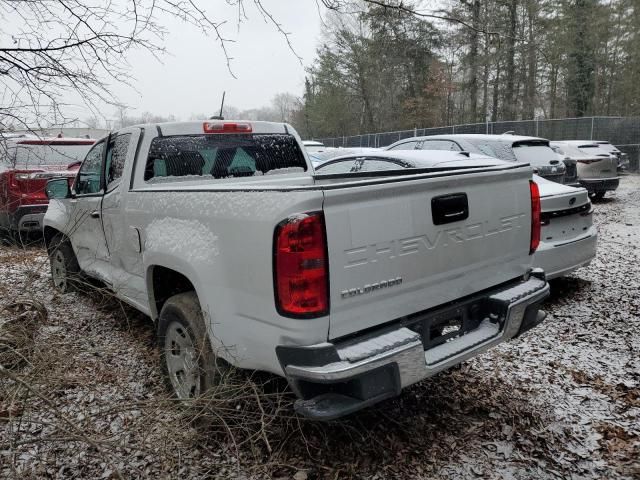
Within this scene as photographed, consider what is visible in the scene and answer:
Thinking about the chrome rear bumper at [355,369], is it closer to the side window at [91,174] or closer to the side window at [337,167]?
the side window at [91,174]

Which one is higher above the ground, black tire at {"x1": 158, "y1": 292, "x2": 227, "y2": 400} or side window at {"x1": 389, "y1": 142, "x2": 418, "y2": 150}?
side window at {"x1": 389, "y1": 142, "x2": 418, "y2": 150}

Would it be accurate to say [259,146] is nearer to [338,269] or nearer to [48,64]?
[48,64]

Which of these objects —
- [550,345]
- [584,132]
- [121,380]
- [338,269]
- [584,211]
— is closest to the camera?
[338,269]

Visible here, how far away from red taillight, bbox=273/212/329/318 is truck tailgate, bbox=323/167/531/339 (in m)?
0.05

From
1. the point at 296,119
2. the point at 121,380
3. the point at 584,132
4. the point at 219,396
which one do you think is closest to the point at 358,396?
the point at 219,396

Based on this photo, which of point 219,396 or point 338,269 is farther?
point 219,396

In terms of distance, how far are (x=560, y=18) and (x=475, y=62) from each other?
4895 millimetres

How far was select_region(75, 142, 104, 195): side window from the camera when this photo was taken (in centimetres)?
434

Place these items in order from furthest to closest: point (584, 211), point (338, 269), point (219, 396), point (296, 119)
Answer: point (296, 119) < point (584, 211) < point (219, 396) < point (338, 269)

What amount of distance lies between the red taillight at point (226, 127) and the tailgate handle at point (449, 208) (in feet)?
7.02

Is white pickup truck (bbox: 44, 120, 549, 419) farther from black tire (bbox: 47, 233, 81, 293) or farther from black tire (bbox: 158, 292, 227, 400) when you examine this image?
black tire (bbox: 47, 233, 81, 293)

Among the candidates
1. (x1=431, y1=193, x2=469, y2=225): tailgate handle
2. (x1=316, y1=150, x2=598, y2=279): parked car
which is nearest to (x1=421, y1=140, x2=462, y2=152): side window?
(x1=316, y1=150, x2=598, y2=279): parked car

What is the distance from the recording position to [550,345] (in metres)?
4.11

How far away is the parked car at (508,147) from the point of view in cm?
879
